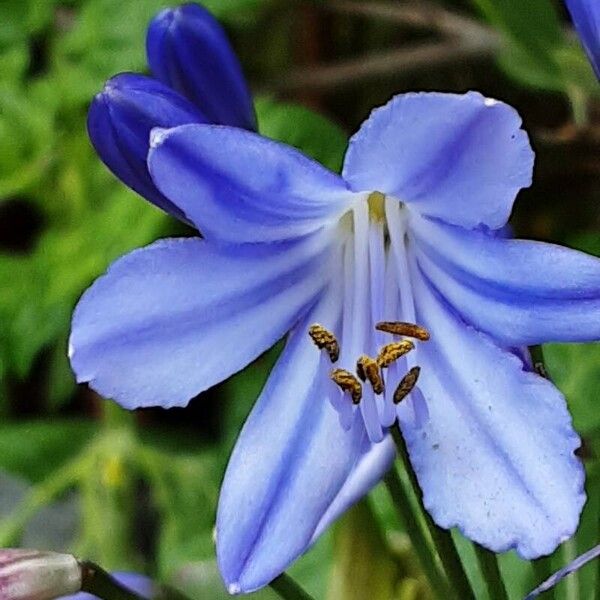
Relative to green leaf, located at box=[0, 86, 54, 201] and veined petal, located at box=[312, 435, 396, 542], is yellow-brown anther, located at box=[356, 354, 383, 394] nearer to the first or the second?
veined petal, located at box=[312, 435, 396, 542]

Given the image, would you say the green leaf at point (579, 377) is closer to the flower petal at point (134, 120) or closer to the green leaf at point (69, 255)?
the green leaf at point (69, 255)

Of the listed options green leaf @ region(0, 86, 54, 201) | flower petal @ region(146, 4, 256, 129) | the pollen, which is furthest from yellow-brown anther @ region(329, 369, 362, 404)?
green leaf @ region(0, 86, 54, 201)

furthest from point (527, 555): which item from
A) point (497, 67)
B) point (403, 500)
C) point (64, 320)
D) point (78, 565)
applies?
point (497, 67)

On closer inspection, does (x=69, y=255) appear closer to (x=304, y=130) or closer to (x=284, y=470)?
(x=304, y=130)

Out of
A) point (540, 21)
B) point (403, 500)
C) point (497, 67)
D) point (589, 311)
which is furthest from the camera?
point (497, 67)

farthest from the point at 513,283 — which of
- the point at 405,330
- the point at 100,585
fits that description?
the point at 100,585

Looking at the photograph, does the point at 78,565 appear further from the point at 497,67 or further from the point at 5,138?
the point at 497,67

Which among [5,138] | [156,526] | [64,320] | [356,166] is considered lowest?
[156,526]
